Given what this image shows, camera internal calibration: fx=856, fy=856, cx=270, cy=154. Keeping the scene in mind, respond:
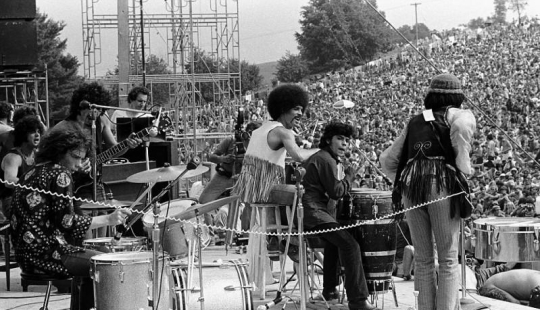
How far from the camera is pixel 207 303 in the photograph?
532 centimetres

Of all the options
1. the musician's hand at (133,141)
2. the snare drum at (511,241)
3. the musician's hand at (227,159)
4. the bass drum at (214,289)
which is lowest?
the bass drum at (214,289)

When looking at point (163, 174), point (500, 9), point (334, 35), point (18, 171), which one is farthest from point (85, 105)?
point (500, 9)

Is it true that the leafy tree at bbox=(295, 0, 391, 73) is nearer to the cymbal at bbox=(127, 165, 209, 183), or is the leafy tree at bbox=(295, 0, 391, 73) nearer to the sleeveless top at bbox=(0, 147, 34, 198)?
the sleeveless top at bbox=(0, 147, 34, 198)

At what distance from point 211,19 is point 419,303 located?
51.3 ft

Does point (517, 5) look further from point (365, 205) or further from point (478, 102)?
point (365, 205)

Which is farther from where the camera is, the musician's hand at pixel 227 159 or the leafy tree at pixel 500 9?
the leafy tree at pixel 500 9

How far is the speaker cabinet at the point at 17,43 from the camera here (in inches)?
416

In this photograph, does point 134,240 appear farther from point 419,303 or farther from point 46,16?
point 46,16

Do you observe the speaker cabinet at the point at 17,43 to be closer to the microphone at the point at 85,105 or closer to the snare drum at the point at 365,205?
the microphone at the point at 85,105

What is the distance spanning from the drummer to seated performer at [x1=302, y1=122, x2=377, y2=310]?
1.42 m

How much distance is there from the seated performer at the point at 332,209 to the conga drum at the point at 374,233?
0.36ft

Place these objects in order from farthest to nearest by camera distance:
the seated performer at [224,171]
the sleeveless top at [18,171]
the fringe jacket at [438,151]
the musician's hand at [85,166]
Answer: the seated performer at [224,171] < the sleeveless top at [18,171] < the musician's hand at [85,166] < the fringe jacket at [438,151]

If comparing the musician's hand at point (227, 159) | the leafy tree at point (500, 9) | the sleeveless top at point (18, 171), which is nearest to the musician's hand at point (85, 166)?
the sleeveless top at point (18, 171)

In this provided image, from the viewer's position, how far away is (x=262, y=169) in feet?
21.5
